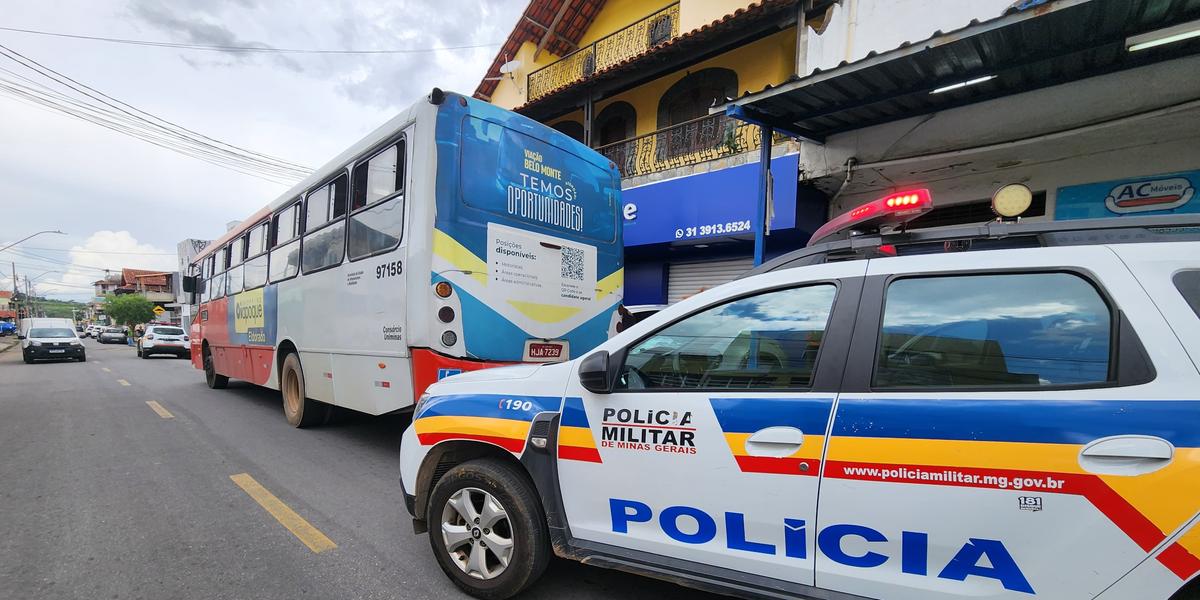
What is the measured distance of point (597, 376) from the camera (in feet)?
7.43

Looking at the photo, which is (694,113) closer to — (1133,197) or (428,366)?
(1133,197)

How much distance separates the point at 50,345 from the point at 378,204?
72.7 ft

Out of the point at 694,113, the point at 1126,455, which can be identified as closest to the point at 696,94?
the point at 694,113

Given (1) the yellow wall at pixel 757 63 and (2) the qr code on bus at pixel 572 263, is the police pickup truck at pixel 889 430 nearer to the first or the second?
(2) the qr code on bus at pixel 572 263

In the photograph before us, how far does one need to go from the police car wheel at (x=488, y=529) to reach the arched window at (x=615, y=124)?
10.2 meters

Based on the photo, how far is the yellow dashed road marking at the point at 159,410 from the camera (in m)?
7.33

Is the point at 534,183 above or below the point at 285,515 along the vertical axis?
above

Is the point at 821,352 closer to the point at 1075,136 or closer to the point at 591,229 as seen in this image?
the point at 591,229

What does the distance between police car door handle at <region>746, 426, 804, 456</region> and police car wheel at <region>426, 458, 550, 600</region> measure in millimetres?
1127

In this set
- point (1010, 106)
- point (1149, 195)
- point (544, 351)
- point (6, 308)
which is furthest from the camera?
point (6, 308)

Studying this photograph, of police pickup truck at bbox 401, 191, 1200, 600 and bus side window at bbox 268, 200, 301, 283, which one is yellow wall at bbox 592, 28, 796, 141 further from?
police pickup truck at bbox 401, 191, 1200, 600

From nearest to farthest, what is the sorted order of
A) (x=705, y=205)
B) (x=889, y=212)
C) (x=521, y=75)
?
1. (x=889, y=212)
2. (x=705, y=205)
3. (x=521, y=75)

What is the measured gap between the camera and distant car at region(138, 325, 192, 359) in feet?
68.9

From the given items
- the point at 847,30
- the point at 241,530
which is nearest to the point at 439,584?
the point at 241,530
